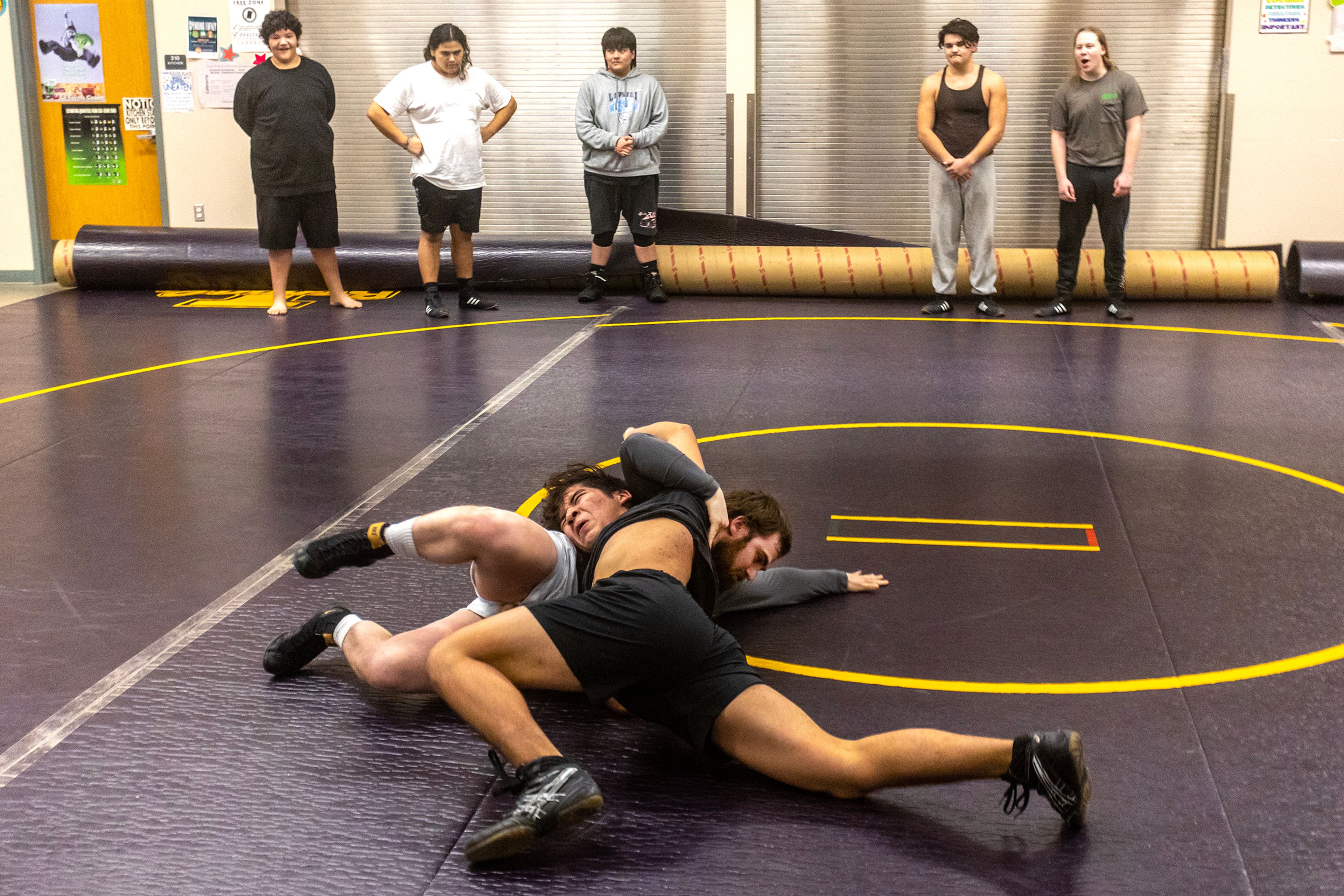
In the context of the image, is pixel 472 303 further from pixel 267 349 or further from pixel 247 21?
pixel 247 21

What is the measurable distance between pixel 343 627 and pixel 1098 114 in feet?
21.9

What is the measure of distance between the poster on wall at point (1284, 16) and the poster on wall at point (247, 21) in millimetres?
7873

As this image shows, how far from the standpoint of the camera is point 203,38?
10.9m

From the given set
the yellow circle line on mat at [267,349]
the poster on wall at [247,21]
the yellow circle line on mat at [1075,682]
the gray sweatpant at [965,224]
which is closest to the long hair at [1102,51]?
the gray sweatpant at [965,224]

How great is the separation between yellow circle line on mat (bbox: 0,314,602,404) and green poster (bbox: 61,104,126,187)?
14.2 ft

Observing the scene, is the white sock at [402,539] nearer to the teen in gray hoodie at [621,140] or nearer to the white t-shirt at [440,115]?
the white t-shirt at [440,115]

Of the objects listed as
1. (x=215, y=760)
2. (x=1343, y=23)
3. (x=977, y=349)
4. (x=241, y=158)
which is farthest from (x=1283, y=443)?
(x=241, y=158)

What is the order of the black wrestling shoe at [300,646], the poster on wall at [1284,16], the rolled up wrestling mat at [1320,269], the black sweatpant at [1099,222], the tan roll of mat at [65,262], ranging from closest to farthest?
the black wrestling shoe at [300,646]
the black sweatpant at [1099,222]
the rolled up wrestling mat at [1320,269]
the poster on wall at [1284,16]
the tan roll of mat at [65,262]

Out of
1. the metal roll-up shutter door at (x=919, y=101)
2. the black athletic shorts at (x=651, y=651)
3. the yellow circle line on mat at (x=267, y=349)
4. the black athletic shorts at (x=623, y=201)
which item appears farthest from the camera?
the metal roll-up shutter door at (x=919, y=101)

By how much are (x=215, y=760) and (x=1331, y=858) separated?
2426 millimetres

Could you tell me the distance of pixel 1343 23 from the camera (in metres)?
9.63

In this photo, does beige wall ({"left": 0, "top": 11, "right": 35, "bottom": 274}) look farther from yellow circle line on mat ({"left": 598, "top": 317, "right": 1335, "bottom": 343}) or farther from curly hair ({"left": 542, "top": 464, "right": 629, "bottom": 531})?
curly hair ({"left": 542, "top": 464, "right": 629, "bottom": 531})

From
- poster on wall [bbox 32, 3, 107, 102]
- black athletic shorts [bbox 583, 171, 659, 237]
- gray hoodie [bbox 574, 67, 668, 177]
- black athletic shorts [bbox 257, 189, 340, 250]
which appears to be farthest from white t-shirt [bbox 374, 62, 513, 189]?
poster on wall [bbox 32, 3, 107, 102]

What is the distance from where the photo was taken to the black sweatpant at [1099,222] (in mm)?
8594
